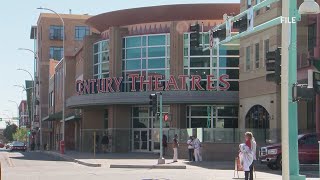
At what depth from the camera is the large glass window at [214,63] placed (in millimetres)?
47531

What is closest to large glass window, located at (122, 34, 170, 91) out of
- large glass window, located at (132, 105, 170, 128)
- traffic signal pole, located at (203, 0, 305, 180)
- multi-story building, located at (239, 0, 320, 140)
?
large glass window, located at (132, 105, 170, 128)

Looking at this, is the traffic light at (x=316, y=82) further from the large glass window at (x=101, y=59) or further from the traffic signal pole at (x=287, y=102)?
the large glass window at (x=101, y=59)

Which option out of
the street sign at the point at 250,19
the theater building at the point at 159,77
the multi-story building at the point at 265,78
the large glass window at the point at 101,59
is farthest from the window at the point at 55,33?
the street sign at the point at 250,19

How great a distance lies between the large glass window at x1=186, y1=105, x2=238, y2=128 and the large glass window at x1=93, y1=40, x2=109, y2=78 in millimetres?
8908

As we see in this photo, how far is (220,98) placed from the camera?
4603 cm

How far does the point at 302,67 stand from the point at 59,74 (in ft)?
153

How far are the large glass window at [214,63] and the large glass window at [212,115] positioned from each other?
1781 millimetres

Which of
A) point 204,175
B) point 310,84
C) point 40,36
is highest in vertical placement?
point 40,36

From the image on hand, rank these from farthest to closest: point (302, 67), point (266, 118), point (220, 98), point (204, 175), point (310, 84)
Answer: point (220, 98) < point (266, 118) < point (302, 67) < point (204, 175) < point (310, 84)

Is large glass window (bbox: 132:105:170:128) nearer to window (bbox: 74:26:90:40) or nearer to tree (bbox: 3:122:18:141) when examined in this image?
window (bbox: 74:26:90:40)

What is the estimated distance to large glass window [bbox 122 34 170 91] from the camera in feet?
160

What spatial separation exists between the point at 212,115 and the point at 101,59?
11595 mm

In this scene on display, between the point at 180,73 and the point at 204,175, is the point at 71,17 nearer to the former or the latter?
the point at 180,73

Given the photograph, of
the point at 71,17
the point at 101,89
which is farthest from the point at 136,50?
the point at 71,17
